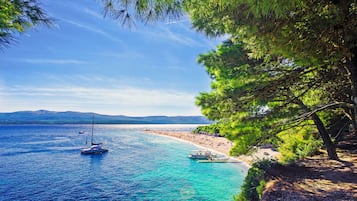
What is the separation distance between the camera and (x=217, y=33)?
4.59 metres

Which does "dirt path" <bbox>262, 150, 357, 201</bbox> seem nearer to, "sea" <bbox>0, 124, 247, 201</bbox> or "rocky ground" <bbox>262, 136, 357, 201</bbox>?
"rocky ground" <bbox>262, 136, 357, 201</bbox>

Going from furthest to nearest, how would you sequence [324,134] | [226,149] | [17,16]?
[226,149]
[324,134]
[17,16]

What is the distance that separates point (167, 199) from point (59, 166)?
16774 mm

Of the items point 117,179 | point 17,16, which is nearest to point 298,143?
point 17,16

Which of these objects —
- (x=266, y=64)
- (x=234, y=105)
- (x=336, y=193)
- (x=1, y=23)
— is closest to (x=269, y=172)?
(x=336, y=193)

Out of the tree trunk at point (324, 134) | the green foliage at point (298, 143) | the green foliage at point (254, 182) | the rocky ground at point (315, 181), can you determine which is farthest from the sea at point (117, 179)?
the tree trunk at point (324, 134)

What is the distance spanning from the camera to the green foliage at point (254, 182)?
839 centimetres

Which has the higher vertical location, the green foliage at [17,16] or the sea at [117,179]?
the green foliage at [17,16]

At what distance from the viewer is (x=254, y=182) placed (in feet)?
29.2

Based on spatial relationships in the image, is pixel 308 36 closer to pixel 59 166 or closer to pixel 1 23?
pixel 1 23

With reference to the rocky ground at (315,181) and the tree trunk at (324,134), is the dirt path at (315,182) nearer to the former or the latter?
the rocky ground at (315,181)

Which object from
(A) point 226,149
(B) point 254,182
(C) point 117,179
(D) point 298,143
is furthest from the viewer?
(A) point 226,149

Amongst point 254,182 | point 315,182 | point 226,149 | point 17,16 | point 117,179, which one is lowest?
point 117,179

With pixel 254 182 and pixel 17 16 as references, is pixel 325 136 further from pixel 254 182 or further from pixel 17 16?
pixel 17 16
